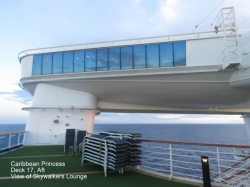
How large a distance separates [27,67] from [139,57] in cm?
714

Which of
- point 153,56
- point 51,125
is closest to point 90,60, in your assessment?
point 153,56

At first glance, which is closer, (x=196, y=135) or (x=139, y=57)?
(x=139, y=57)

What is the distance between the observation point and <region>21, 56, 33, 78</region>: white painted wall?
1135 cm

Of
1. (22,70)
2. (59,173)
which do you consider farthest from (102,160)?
(22,70)

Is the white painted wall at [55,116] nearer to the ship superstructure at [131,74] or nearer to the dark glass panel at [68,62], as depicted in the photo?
the ship superstructure at [131,74]

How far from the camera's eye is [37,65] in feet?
36.9

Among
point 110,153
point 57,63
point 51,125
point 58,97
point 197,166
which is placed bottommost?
point 197,166

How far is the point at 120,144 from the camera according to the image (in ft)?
14.1

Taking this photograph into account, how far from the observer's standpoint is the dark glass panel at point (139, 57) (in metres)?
9.88

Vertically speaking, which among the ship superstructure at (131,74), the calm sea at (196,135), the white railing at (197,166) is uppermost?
the ship superstructure at (131,74)

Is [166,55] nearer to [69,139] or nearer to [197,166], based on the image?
[69,139]

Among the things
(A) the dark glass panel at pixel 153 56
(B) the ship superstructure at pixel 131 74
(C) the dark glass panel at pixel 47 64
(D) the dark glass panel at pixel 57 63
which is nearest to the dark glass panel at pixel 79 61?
(B) the ship superstructure at pixel 131 74

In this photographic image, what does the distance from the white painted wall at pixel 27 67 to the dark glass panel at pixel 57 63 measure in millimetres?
1656

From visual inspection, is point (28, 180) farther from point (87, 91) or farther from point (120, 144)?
point (87, 91)
